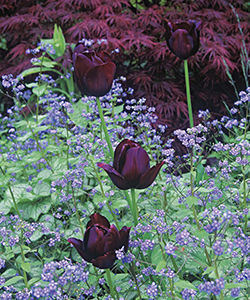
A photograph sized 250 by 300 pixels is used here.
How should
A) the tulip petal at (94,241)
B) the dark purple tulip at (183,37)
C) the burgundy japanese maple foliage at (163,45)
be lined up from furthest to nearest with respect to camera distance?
the burgundy japanese maple foliage at (163,45), the dark purple tulip at (183,37), the tulip petal at (94,241)

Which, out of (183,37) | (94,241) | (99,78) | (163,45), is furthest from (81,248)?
(163,45)

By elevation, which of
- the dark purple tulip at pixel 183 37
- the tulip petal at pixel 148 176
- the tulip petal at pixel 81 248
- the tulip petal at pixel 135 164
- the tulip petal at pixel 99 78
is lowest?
the tulip petal at pixel 81 248

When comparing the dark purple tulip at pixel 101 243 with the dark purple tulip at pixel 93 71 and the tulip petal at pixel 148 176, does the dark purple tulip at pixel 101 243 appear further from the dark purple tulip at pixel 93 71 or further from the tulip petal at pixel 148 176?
the dark purple tulip at pixel 93 71

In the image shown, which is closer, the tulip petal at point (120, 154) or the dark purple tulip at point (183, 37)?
the tulip petal at point (120, 154)

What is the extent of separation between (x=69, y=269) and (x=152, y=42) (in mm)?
2422

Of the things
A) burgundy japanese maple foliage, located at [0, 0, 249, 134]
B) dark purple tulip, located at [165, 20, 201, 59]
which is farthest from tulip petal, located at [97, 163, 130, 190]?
burgundy japanese maple foliage, located at [0, 0, 249, 134]

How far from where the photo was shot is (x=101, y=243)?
3.96ft

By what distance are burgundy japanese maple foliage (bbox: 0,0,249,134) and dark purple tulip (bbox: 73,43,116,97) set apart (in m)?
1.70

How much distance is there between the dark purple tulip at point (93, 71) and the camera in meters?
1.44

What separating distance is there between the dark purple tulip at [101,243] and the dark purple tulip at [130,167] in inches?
5.9

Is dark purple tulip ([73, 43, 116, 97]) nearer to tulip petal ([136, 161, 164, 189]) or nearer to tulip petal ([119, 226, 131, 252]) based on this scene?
tulip petal ([136, 161, 164, 189])

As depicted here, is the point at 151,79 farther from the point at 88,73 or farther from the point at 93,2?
the point at 88,73

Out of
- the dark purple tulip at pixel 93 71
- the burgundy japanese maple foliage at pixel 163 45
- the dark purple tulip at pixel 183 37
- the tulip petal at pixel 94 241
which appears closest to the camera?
the tulip petal at pixel 94 241

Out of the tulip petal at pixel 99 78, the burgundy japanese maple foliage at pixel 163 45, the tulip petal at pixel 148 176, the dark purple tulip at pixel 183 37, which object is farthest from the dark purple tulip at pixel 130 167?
the burgundy japanese maple foliage at pixel 163 45
